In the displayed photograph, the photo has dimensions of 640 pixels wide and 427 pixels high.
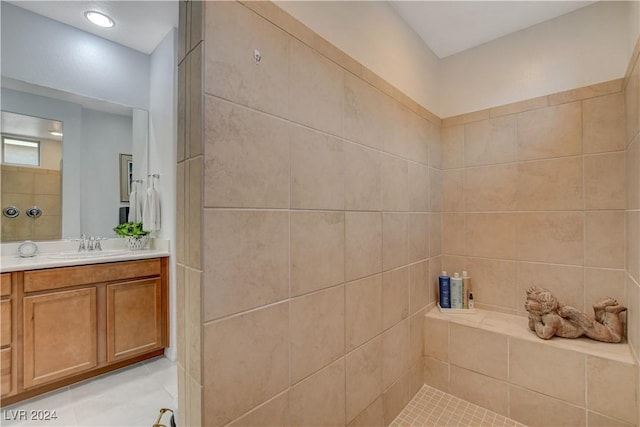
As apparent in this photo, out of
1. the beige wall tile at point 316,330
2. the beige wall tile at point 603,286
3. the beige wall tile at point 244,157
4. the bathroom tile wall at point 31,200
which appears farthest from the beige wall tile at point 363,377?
the bathroom tile wall at point 31,200

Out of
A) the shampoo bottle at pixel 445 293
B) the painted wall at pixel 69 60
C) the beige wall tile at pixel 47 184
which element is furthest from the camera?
the beige wall tile at pixel 47 184

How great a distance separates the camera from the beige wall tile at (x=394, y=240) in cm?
142

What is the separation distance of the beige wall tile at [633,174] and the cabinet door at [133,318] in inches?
115

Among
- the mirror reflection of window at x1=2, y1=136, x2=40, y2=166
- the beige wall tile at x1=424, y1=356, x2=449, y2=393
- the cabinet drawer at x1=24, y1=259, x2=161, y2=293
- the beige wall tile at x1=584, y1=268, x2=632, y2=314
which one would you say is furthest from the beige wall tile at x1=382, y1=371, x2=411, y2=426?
the mirror reflection of window at x1=2, y1=136, x2=40, y2=166

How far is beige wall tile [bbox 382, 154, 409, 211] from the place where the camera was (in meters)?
1.42

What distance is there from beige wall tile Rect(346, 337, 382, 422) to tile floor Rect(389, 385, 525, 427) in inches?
12.6

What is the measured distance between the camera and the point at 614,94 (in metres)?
1.47

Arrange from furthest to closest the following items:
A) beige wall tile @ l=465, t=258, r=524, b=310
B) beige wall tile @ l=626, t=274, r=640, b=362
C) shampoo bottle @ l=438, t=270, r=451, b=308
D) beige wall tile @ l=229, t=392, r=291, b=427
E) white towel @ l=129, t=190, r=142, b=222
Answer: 1. white towel @ l=129, t=190, r=142, b=222
2. shampoo bottle @ l=438, t=270, r=451, b=308
3. beige wall tile @ l=465, t=258, r=524, b=310
4. beige wall tile @ l=626, t=274, r=640, b=362
5. beige wall tile @ l=229, t=392, r=291, b=427

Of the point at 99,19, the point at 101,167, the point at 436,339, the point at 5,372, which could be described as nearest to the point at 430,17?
the point at 436,339

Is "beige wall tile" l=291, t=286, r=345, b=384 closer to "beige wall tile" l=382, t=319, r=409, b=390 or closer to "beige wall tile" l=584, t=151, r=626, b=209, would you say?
"beige wall tile" l=382, t=319, r=409, b=390

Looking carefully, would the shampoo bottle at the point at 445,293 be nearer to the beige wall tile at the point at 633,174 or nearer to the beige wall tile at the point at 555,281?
the beige wall tile at the point at 555,281

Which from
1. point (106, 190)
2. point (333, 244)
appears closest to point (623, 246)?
point (333, 244)

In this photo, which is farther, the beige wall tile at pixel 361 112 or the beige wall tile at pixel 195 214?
the beige wall tile at pixel 361 112

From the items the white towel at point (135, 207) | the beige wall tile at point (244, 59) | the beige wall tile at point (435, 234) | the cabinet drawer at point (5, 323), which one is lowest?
the cabinet drawer at point (5, 323)
